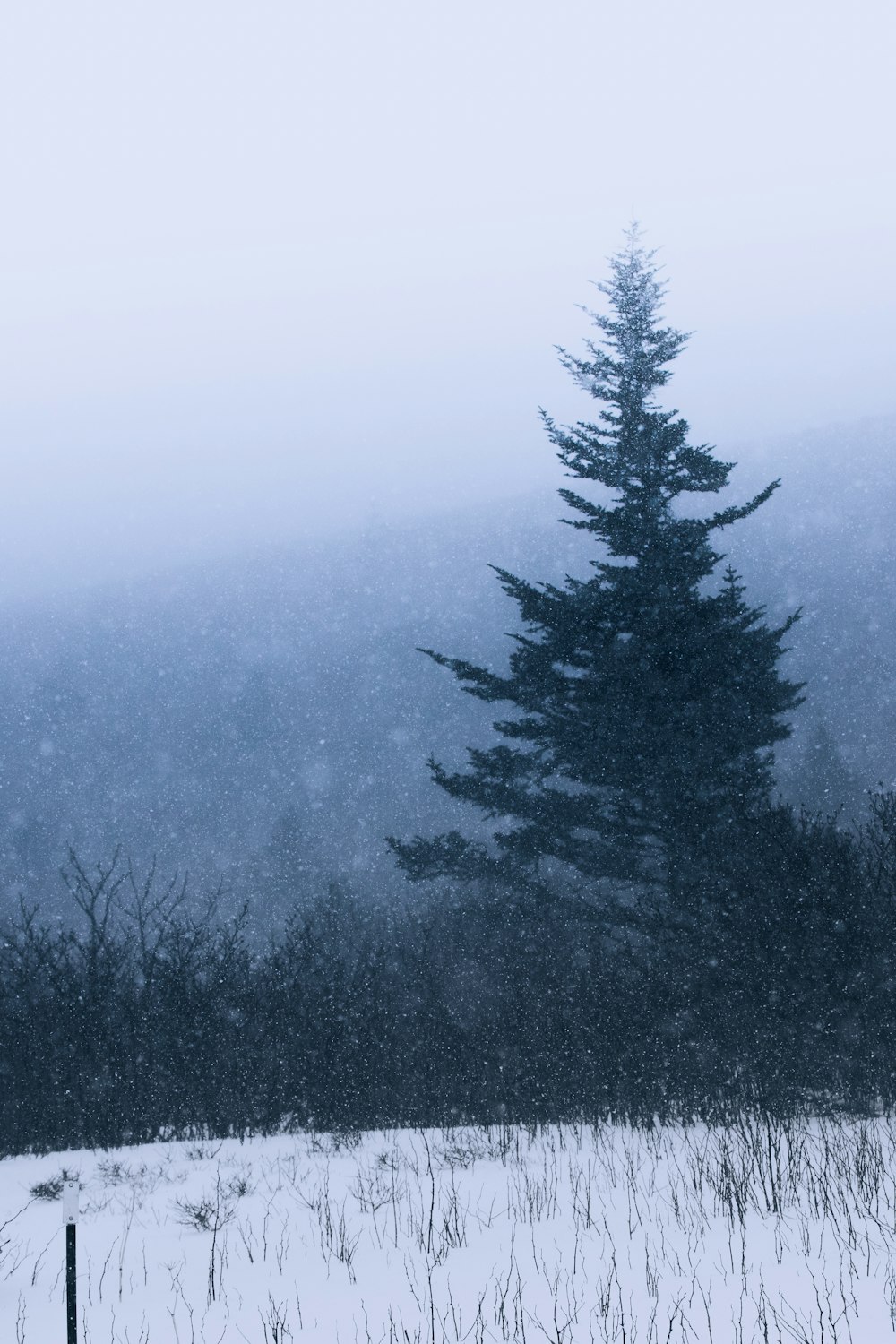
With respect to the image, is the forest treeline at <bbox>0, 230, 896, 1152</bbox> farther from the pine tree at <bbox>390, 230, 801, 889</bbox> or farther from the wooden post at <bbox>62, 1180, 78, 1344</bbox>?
Result: the wooden post at <bbox>62, 1180, 78, 1344</bbox>

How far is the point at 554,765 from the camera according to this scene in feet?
56.6

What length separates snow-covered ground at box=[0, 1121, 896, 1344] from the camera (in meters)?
4.90

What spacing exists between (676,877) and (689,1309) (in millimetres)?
10019

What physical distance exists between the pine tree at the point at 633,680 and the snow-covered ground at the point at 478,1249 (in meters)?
6.97

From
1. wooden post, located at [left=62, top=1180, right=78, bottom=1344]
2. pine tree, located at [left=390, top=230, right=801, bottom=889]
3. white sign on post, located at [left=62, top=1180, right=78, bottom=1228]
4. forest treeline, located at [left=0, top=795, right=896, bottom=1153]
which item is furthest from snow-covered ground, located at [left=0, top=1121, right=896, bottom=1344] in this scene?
pine tree, located at [left=390, top=230, right=801, bottom=889]

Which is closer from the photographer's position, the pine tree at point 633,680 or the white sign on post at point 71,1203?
the white sign on post at point 71,1203

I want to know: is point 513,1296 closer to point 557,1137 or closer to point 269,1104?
point 557,1137

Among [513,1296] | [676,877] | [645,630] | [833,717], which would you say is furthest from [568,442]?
[833,717]

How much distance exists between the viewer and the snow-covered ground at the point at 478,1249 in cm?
490

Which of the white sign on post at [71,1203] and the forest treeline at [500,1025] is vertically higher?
the white sign on post at [71,1203]

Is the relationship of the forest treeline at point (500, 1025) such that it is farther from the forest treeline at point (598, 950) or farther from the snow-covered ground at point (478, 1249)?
the snow-covered ground at point (478, 1249)

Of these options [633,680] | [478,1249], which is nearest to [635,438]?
[633,680]

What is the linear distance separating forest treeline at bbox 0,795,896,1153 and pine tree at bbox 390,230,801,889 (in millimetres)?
2405

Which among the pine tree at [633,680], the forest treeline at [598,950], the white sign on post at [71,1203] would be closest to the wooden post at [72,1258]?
the white sign on post at [71,1203]
